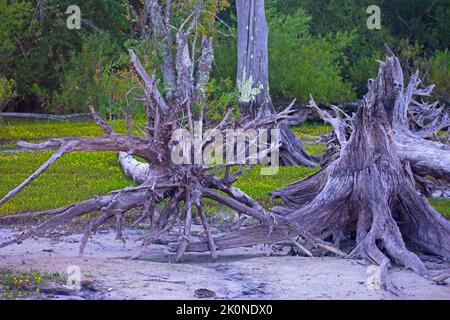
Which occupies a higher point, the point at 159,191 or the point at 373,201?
the point at 159,191

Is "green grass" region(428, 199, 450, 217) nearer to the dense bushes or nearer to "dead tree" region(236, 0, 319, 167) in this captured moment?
"dead tree" region(236, 0, 319, 167)

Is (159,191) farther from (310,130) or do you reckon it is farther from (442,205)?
(310,130)

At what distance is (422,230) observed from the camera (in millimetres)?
10805

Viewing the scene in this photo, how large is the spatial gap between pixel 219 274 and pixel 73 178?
6.26 meters

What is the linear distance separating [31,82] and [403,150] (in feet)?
58.3

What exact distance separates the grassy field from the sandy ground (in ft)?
8.35

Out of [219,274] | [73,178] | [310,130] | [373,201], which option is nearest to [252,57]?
[310,130]

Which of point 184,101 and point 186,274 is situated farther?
point 184,101

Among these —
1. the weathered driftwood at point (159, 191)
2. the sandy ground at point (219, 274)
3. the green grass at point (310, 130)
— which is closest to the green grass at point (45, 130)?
the green grass at point (310, 130)

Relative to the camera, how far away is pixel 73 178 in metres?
15.3

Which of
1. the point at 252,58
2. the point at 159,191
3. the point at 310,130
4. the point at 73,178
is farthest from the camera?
the point at 310,130
